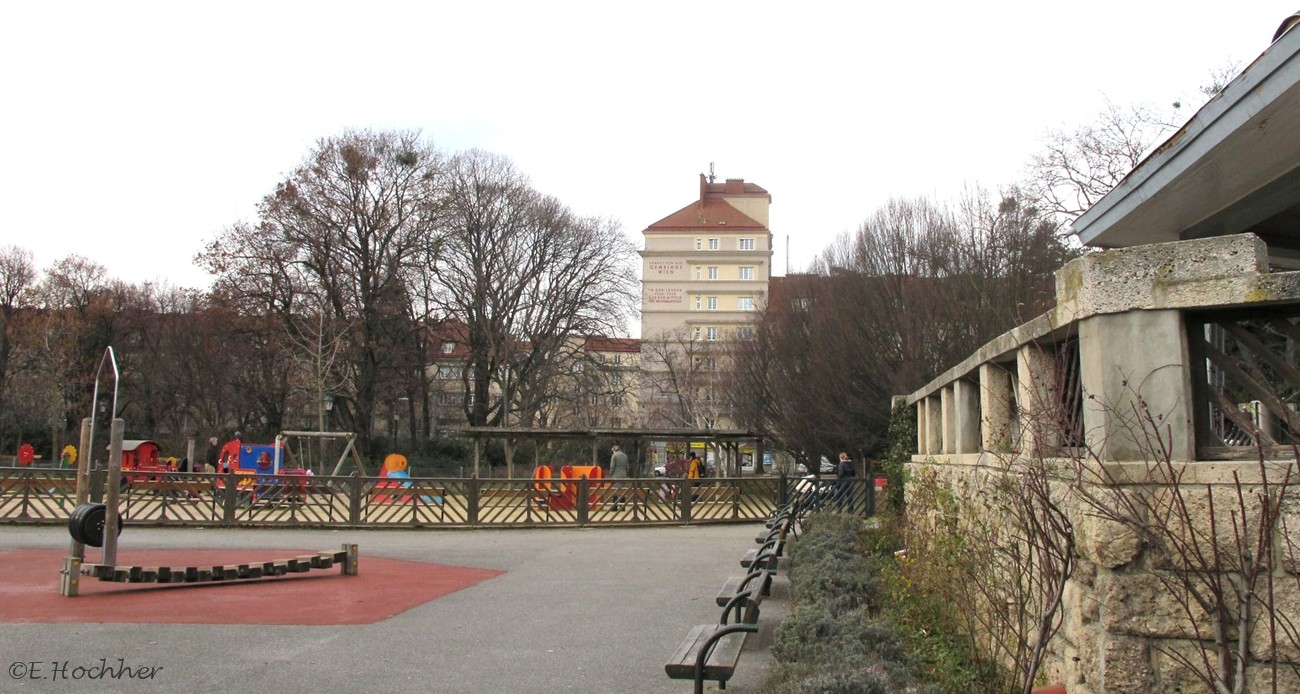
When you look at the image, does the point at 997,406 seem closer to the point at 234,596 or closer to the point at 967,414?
the point at 967,414

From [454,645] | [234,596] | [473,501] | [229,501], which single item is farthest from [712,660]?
[229,501]

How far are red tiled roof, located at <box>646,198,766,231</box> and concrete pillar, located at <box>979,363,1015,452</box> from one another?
238ft

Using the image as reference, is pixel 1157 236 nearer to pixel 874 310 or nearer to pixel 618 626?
pixel 618 626

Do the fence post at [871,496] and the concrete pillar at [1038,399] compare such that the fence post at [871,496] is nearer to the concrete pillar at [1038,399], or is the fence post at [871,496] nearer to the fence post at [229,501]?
the fence post at [229,501]

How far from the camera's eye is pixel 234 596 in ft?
36.6

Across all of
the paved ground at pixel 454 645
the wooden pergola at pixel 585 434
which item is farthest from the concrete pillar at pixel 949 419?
the wooden pergola at pixel 585 434

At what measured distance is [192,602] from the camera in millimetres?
10625

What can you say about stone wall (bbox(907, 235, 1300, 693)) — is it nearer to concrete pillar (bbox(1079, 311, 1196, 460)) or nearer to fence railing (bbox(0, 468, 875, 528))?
concrete pillar (bbox(1079, 311, 1196, 460))

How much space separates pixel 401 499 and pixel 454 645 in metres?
15.2

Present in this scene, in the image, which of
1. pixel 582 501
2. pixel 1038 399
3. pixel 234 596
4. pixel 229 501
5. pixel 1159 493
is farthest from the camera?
pixel 582 501

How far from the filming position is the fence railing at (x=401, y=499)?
70.0 feet

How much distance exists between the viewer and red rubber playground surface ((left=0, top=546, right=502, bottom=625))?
31.8 feet

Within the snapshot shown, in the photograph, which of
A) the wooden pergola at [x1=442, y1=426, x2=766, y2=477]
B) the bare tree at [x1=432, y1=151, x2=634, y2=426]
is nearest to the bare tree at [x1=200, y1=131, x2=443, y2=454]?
the bare tree at [x1=432, y1=151, x2=634, y2=426]

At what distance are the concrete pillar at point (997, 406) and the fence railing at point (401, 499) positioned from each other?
13232mm
